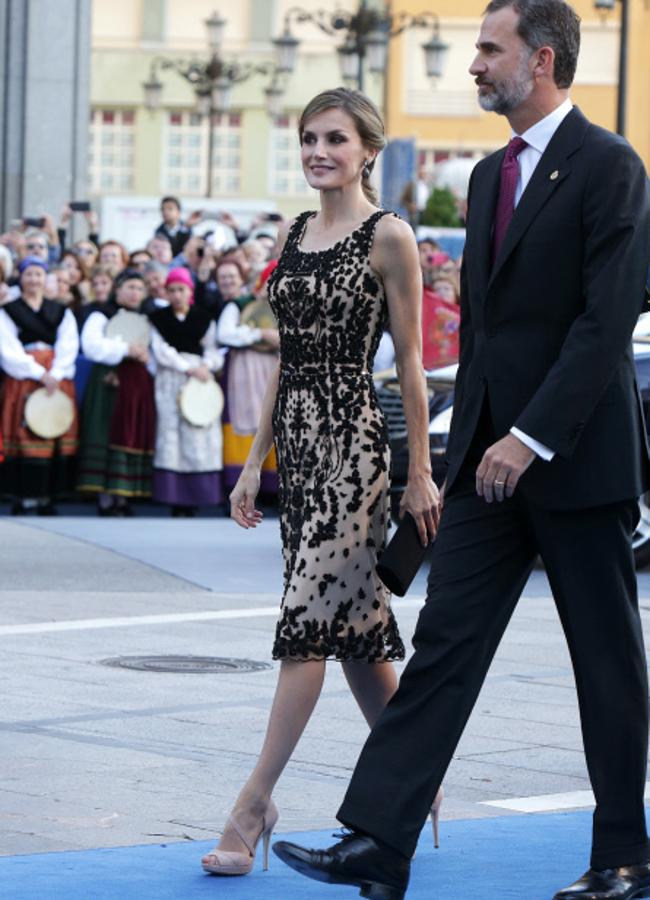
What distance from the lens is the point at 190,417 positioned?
18016 mm

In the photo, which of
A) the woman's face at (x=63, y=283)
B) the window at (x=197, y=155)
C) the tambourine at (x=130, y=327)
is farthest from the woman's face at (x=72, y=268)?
the window at (x=197, y=155)

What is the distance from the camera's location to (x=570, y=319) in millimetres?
5242

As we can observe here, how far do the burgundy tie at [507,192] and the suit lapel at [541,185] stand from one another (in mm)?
76

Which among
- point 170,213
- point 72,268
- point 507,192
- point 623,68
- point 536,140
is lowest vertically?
point 72,268

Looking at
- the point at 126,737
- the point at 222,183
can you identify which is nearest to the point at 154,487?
the point at 126,737

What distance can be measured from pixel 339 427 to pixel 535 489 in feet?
2.45

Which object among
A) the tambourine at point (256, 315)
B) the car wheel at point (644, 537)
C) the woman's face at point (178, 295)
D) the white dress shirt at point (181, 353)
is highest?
the woman's face at point (178, 295)

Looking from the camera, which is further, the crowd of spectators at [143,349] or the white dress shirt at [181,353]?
the white dress shirt at [181,353]

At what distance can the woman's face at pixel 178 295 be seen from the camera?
694 inches

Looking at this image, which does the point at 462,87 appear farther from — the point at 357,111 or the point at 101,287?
the point at 357,111

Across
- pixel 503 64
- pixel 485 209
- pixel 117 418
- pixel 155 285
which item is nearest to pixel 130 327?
pixel 155 285

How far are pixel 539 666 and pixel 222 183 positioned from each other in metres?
65.2

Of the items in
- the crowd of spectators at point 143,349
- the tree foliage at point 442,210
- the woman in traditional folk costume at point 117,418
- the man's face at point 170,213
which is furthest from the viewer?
the tree foliage at point 442,210

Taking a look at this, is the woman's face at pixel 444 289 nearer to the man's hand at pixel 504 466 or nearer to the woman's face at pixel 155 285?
the woman's face at pixel 155 285
